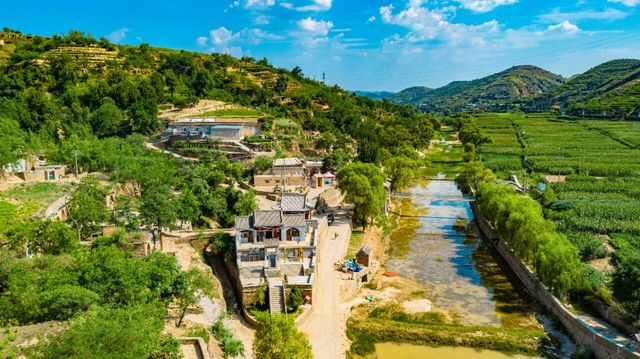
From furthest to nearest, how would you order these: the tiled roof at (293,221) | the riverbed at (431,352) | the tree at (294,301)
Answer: the tiled roof at (293,221) < the tree at (294,301) < the riverbed at (431,352)

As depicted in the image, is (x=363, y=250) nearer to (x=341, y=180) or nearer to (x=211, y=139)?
(x=341, y=180)

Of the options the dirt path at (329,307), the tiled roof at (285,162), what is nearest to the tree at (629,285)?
the dirt path at (329,307)

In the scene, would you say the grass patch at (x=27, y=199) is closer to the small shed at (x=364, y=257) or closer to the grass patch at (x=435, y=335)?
the grass patch at (x=435, y=335)

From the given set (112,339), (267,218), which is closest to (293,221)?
(267,218)

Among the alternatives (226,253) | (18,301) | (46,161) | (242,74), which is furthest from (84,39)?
(18,301)

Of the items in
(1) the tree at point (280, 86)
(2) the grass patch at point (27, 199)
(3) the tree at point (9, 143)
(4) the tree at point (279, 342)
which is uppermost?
(1) the tree at point (280, 86)
